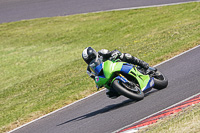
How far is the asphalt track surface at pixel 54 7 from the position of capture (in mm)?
24156

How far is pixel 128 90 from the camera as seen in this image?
8.54 metres

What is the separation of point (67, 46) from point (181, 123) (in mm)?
15442

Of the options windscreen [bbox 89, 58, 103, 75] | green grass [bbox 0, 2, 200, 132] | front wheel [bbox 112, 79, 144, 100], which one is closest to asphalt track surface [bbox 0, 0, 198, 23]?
green grass [bbox 0, 2, 200, 132]

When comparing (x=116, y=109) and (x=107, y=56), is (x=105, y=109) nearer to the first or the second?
(x=116, y=109)

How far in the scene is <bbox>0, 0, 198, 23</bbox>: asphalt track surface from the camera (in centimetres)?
2416

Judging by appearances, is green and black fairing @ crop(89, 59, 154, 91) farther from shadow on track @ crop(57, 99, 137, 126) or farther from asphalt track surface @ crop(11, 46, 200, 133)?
shadow on track @ crop(57, 99, 137, 126)

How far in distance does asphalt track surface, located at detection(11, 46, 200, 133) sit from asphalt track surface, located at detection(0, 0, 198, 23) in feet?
41.4

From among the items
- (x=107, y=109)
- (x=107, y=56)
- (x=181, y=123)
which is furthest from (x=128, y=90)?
(x=181, y=123)

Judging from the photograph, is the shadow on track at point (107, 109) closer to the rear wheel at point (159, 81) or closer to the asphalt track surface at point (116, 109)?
the asphalt track surface at point (116, 109)

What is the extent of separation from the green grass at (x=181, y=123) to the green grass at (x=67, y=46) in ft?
18.2

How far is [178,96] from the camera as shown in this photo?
8586mm

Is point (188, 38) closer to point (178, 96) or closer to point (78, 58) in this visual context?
point (78, 58)

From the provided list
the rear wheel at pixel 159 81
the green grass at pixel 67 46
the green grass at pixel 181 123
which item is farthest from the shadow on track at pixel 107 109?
the green grass at pixel 181 123

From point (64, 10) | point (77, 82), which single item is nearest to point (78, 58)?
point (77, 82)
